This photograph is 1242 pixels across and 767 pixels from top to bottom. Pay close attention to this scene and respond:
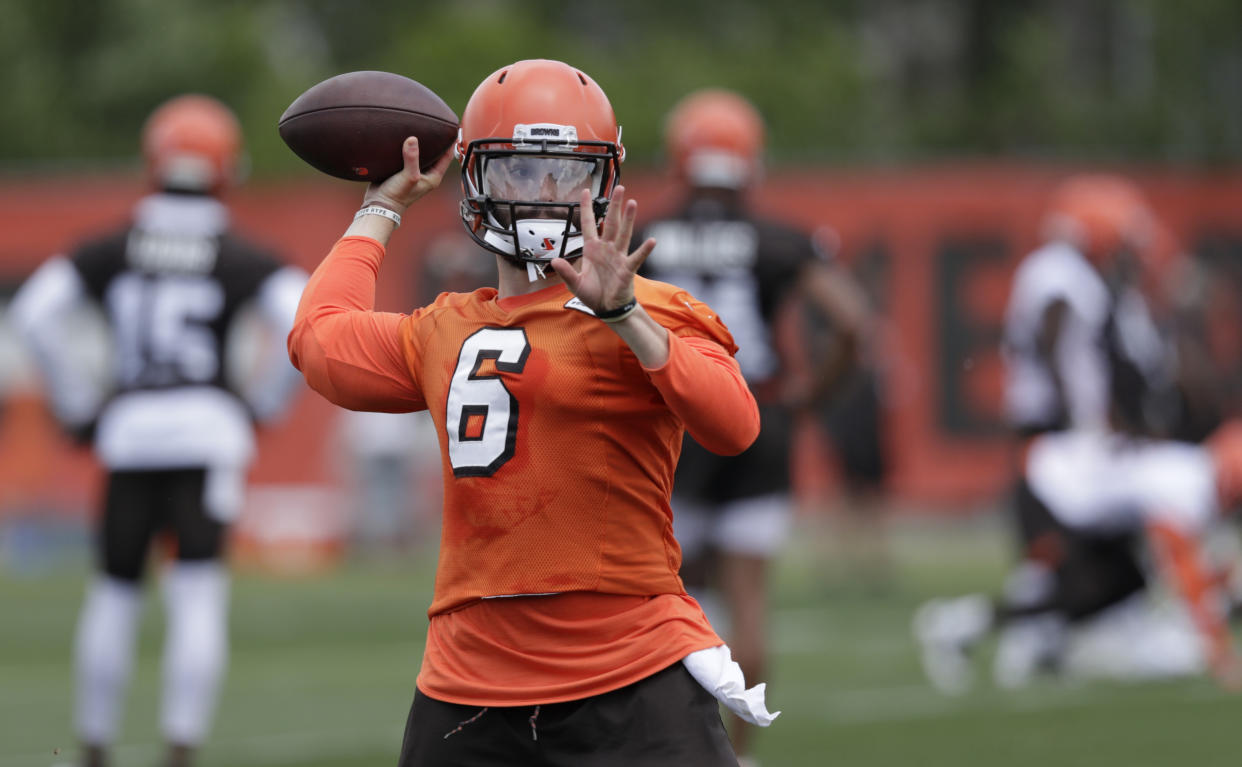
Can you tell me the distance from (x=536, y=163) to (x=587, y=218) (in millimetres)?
315

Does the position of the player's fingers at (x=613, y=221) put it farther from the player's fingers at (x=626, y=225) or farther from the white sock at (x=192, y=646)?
the white sock at (x=192, y=646)

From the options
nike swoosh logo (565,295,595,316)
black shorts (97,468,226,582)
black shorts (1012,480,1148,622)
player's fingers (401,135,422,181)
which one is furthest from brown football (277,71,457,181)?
black shorts (1012,480,1148,622)

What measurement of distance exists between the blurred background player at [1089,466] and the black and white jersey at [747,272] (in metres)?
2.91

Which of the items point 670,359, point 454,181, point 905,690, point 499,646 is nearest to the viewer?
point 670,359

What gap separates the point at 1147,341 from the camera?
9.69 metres

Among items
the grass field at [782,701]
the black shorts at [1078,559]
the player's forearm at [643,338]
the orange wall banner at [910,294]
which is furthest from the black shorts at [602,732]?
the orange wall banner at [910,294]

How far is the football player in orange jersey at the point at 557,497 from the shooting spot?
361 cm

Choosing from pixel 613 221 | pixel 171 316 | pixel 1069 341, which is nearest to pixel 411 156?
pixel 613 221

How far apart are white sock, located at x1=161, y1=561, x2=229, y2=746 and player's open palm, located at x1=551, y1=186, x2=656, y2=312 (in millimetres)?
3759

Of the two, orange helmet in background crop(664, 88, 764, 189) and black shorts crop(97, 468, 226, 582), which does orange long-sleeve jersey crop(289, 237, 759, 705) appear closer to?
black shorts crop(97, 468, 226, 582)

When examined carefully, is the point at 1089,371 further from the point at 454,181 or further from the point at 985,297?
the point at 454,181

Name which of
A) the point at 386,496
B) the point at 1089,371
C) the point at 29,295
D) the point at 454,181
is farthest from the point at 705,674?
the point at 454,181

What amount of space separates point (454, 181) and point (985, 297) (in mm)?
5684

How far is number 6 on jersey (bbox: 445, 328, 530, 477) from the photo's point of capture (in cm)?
365
